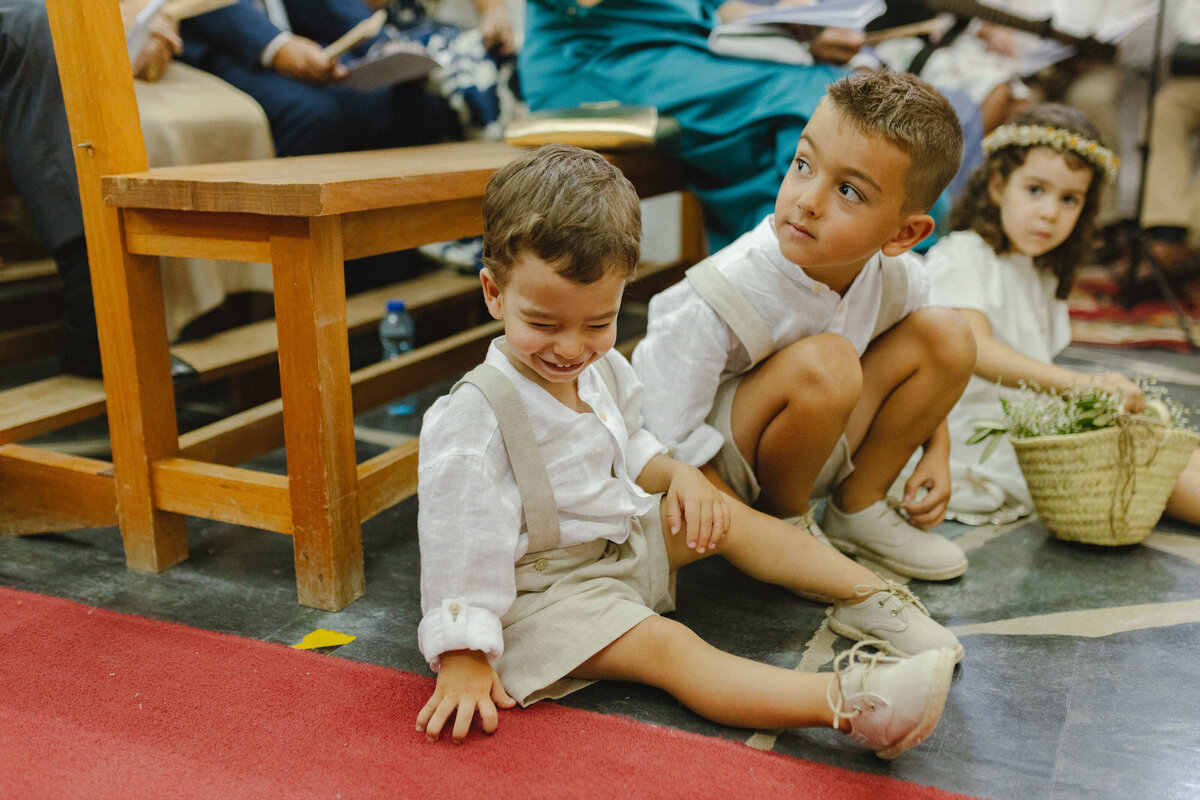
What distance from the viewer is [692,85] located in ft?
6.25

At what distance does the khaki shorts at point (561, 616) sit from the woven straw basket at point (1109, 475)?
2.37 feet

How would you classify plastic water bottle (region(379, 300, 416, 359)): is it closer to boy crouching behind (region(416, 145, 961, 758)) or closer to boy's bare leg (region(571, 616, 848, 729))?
boy crouching behind (region(416, 145, 961, 758))

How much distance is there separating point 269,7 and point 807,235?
1.66 metres

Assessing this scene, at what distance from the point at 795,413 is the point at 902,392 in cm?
24

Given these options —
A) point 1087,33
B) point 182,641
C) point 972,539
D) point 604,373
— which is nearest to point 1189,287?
point 1087,33

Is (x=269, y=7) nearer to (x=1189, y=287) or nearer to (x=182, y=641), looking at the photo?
(x=182, y=641)

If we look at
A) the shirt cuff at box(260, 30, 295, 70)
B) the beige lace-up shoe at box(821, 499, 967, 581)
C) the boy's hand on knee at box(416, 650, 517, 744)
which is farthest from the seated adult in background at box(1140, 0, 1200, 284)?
the boy's hand on knee at box(416, 650, 517, 744)

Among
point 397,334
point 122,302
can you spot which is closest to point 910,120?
point 122,302

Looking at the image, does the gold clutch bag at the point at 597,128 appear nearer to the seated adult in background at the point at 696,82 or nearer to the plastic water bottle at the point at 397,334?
the seated adult in background at the point at 696,82

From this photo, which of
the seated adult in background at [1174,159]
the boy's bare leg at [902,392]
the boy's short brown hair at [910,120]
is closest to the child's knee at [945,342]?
the boy's bare leg at [902,392]

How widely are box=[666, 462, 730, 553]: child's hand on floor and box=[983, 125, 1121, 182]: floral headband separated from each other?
3.40 ft

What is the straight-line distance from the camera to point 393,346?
2.35m

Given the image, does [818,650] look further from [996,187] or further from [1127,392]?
[996,187]

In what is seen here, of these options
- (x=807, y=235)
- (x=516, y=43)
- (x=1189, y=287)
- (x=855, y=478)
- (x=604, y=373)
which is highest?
(x=516, y=43)
